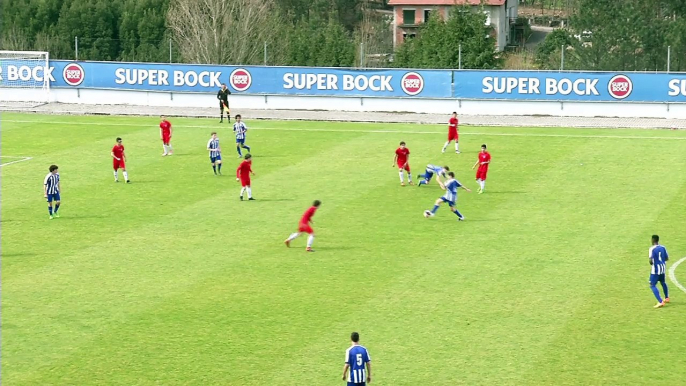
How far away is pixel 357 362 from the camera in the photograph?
17672 mm

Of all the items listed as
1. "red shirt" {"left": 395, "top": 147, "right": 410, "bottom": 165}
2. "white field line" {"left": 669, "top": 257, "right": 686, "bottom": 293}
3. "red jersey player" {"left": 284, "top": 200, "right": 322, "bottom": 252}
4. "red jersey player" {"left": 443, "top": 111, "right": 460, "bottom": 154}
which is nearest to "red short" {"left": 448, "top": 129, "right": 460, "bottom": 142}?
"red jersey player" {"left": 443, "top": 111, "right": 460, "bottom": 154}

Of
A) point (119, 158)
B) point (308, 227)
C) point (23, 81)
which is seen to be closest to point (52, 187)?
point (119, 158)

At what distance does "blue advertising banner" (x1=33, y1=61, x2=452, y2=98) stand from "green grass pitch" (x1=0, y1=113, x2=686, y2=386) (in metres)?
10.8

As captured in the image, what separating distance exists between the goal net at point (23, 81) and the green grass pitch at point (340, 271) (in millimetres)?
15769

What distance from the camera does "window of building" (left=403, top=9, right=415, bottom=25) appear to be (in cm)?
10825

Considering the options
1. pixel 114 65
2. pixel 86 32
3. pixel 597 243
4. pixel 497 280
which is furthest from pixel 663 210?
pixel 86 32

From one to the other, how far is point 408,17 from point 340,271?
85266 millimetres

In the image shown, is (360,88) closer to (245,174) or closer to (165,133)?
(165,133)

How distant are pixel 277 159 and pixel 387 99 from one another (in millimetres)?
13831

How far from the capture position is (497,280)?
2512cm

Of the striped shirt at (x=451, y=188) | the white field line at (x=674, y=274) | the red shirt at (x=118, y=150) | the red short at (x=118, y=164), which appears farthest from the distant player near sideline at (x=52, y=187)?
the white field line at (x=674, y=274)

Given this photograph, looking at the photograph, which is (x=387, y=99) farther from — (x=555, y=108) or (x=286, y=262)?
(x=286, y=262)

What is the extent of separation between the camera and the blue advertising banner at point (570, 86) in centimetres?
5040

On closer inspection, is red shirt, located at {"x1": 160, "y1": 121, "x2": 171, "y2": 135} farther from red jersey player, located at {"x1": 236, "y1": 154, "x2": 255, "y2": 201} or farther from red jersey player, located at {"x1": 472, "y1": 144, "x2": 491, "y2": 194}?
red jersey player, located at {"x1": 472, "y1": 144, "x2": 491, "y2": 194}
